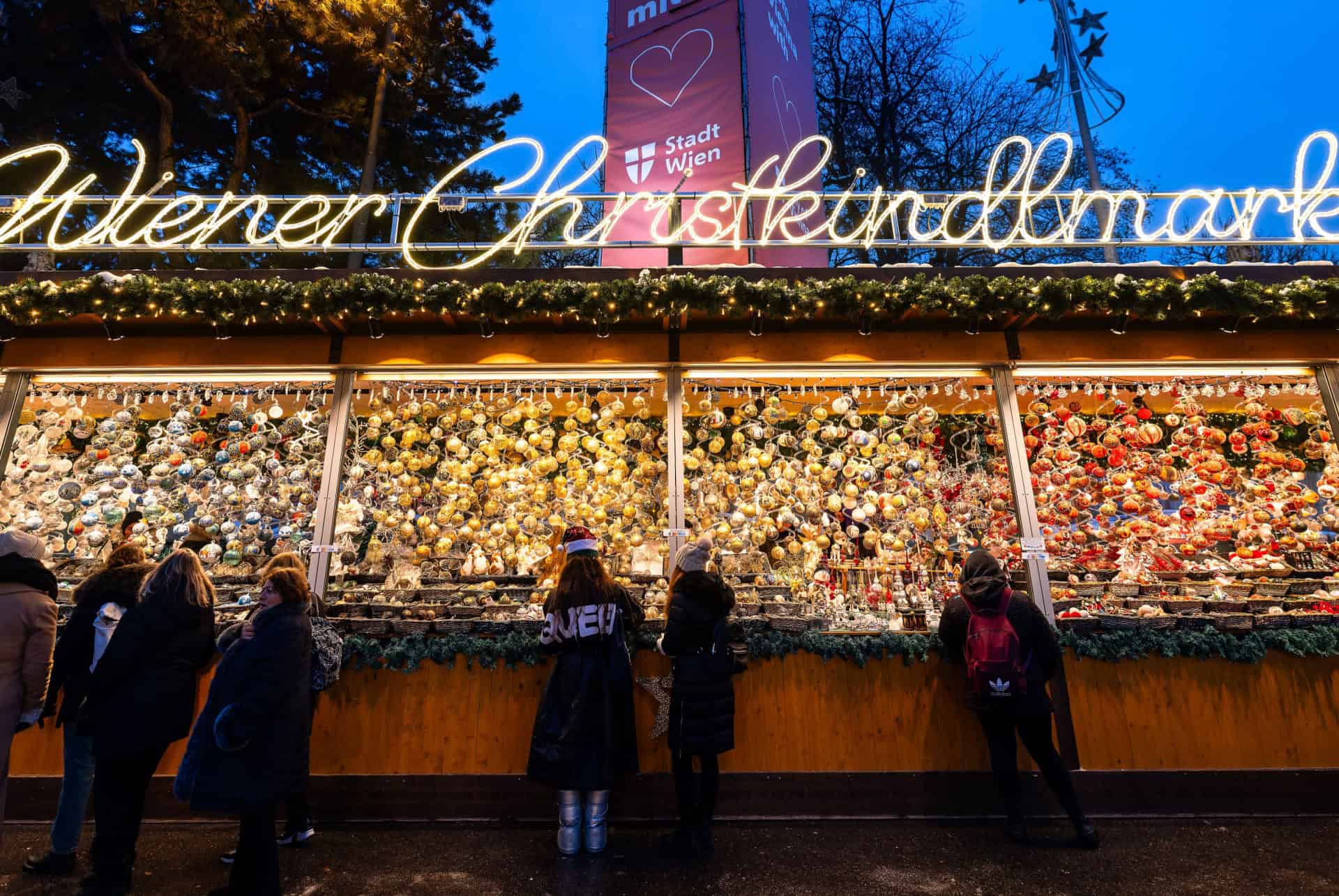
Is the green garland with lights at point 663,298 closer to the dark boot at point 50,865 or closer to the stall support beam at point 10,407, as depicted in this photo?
the stall support beam at point 10,407

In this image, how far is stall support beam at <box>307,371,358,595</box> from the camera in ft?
18.0

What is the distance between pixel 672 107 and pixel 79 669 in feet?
32.2

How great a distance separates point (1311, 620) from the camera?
207 inches

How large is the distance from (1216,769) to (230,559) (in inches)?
311

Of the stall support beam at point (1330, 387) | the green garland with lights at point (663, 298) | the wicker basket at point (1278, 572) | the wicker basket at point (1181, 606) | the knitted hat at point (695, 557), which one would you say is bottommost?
the wicker basket at point (1181, 606)

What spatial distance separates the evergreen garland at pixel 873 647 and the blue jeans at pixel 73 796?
151cm

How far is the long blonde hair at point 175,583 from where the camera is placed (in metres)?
3.70

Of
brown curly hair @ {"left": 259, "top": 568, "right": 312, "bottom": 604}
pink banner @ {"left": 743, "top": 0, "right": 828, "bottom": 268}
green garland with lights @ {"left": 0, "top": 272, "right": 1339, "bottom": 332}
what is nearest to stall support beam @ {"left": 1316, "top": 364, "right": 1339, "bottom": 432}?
green garland with lights @ {"left": 0, "top": 272, "right": 1339, "bottom": 332}

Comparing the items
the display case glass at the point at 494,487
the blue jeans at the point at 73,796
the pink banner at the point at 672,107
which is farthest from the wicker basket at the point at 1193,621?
the blue jeans at the point at 73,796

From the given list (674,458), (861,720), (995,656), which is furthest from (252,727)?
(995,656)

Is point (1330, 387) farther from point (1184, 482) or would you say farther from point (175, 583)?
point (175, 583)

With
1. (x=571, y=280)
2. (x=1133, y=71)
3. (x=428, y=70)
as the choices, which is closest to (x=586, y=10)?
(x=1133, y=71)

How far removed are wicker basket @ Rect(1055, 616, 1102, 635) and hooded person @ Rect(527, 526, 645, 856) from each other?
347 centimetres

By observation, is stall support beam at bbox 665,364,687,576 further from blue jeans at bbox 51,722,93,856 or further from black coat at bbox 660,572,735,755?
blue jeans at bbox 51,722,93,856
